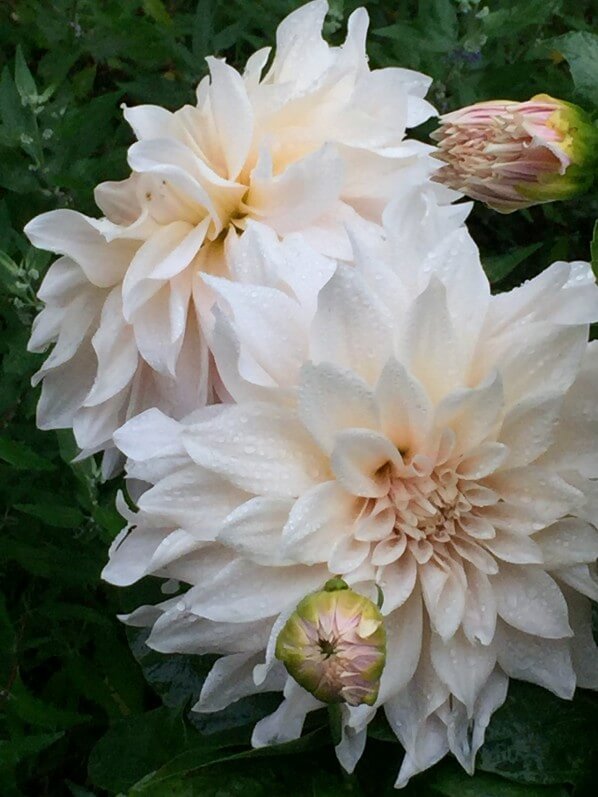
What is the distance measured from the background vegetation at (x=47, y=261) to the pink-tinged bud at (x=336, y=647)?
164 mm

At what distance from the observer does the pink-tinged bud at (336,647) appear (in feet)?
1.03

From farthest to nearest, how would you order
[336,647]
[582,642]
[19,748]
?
[19,748] < [582,642] < [336,647]

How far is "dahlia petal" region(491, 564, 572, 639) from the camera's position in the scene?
38 centimetres

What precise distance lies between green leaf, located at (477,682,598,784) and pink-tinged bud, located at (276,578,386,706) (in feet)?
0.43

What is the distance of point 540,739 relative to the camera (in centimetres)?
42

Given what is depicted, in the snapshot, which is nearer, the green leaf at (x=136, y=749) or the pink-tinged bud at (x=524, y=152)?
the pink-tinged bud at (x=524, y=152)

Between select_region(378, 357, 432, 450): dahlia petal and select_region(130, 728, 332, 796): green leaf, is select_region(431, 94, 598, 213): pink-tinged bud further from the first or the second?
select_region(130, 728, 332, 796): green leaf

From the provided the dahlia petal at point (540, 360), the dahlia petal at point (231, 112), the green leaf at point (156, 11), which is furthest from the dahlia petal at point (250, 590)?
the green leaf at point (156, 11)

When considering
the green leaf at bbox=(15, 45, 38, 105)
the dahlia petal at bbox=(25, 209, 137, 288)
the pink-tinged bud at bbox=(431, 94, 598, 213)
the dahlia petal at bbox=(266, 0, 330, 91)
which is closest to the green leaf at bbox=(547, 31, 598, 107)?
the pink-tinged bud at bbox=(431, 94, 598, 213)

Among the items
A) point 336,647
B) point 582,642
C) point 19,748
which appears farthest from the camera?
point 19,748

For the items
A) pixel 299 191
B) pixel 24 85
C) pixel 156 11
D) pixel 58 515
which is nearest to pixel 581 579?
pixel 299 191

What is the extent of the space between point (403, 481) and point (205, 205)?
172mm

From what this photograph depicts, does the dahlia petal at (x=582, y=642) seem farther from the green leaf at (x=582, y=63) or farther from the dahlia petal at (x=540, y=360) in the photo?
the green leaf at (x=582, y=63)

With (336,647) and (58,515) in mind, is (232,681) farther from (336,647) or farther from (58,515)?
(58,515)
